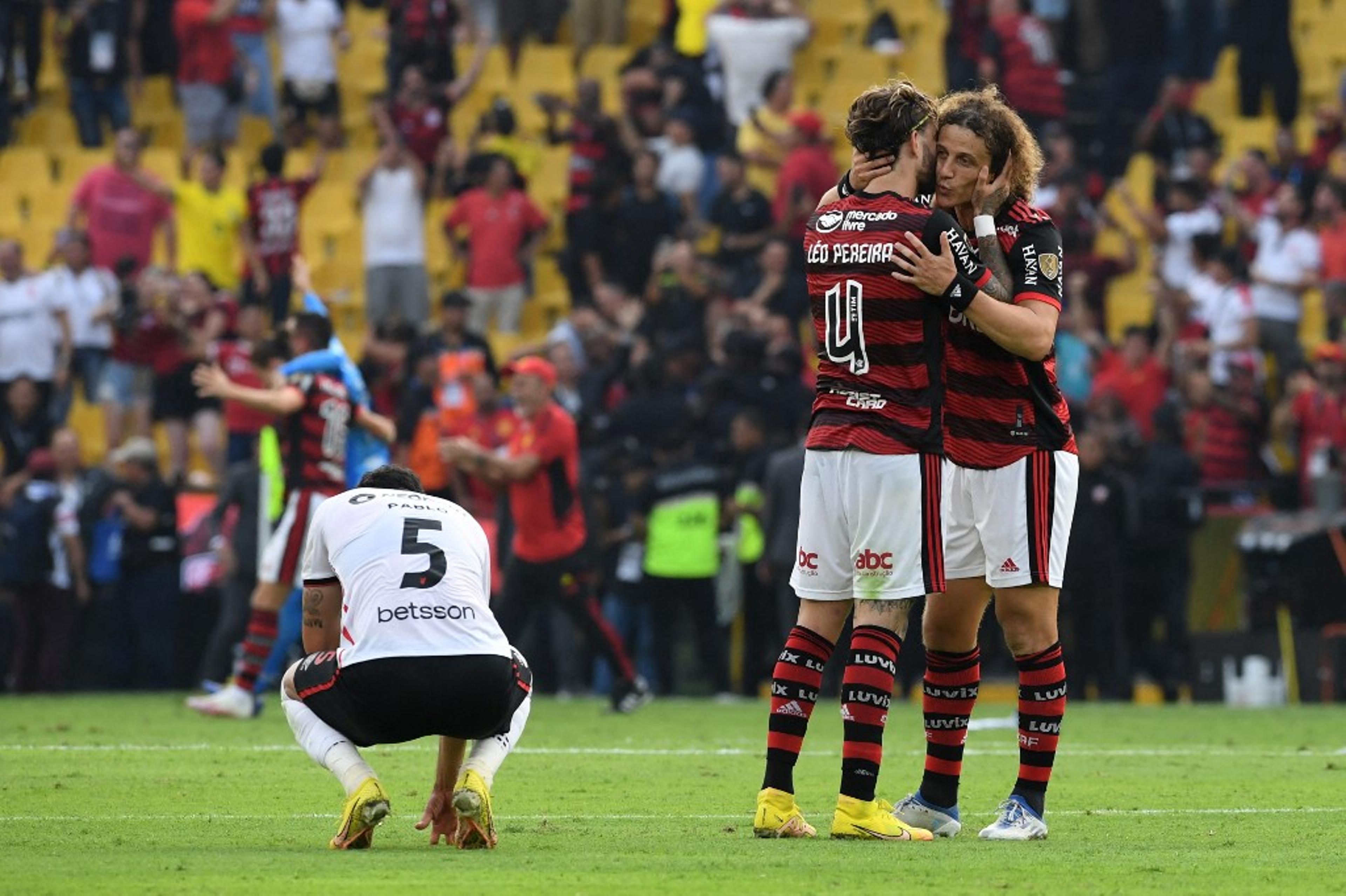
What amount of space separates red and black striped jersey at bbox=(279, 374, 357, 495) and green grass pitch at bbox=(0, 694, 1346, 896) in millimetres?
1566

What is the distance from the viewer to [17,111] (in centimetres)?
2519

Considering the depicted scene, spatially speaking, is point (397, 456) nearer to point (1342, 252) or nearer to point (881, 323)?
point (1342, 252)

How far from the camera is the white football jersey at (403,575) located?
789 cm

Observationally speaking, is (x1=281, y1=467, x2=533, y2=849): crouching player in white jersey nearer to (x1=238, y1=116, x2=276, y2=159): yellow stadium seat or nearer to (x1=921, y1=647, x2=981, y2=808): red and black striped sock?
(x1=921, y1=647, x2=981, y2=808): red and black striped sock

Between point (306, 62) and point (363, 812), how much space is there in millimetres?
17843

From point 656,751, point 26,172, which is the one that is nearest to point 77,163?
point 26,172

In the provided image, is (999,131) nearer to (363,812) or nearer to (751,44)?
(363,812)

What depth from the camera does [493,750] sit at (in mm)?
7973

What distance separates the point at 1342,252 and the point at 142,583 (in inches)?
412

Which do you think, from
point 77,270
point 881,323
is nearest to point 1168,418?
point 77,270

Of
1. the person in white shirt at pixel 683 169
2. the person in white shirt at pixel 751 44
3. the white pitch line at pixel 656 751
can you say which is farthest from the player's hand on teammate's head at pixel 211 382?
the person in white shirt at pixel 751 44

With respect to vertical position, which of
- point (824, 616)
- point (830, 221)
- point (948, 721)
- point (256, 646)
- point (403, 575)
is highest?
point (830, 221)

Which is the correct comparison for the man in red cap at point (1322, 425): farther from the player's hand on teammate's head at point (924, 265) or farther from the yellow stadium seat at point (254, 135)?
the yellow stadium seat at point (254, 135)

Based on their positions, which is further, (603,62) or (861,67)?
(603,62)
